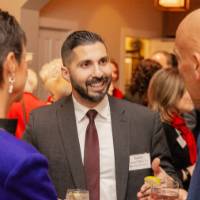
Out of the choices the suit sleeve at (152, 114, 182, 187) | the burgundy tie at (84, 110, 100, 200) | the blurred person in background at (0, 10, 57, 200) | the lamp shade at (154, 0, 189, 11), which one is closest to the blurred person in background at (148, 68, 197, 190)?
the suit sleeve at (152, 114, 182, 187)

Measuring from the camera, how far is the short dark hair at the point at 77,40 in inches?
98.0

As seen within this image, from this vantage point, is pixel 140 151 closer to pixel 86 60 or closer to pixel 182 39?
pixel 86 60

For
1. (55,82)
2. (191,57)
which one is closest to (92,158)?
(191,57)

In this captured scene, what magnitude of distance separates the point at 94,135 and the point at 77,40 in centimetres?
47

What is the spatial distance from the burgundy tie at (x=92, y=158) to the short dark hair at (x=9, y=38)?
883 mm

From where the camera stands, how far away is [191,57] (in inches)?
58.1

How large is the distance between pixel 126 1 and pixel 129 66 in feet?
4.37

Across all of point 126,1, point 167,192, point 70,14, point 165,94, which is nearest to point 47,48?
point 70,14

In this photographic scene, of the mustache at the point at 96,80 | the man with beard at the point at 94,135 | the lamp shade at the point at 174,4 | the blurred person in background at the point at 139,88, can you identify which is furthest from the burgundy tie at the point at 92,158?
the lamp shade at the point at 174,4

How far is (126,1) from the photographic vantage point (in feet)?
30.7

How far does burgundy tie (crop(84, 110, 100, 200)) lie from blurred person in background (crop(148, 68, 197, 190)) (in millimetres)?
997

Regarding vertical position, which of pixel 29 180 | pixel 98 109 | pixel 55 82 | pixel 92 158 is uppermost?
pixel 29 180

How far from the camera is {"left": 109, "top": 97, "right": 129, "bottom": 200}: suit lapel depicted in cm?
234

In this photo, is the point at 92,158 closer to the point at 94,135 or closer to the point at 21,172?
the point at 94,135
